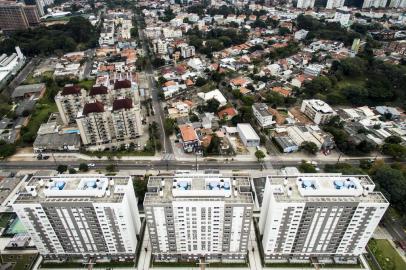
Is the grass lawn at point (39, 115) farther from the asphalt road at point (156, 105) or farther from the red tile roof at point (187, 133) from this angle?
the red tile roof at point (187, 133)

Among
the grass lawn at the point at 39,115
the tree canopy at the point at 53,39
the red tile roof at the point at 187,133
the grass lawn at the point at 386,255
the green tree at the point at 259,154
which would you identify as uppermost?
the tree canopy at the point at 53,39

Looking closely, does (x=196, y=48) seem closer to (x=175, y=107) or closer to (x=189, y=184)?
(x=175, y=107)

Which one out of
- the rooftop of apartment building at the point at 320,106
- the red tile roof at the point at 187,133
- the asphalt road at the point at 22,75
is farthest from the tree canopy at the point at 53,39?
the rooftop of apartment building at the point at 320,106

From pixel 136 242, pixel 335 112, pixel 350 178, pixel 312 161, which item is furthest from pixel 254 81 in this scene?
pixel 136 242

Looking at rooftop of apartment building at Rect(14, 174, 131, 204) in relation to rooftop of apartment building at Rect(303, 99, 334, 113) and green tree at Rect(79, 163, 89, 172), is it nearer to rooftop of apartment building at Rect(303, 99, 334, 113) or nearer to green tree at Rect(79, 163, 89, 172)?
green tree at Rect(79, 163, 89, 172)

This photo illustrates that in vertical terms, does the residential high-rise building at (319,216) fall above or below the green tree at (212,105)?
above

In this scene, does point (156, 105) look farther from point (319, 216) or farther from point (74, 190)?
point (319, 216)

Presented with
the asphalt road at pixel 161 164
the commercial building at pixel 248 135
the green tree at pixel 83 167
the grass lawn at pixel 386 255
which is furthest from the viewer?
the commercial building at pixel 248 135
